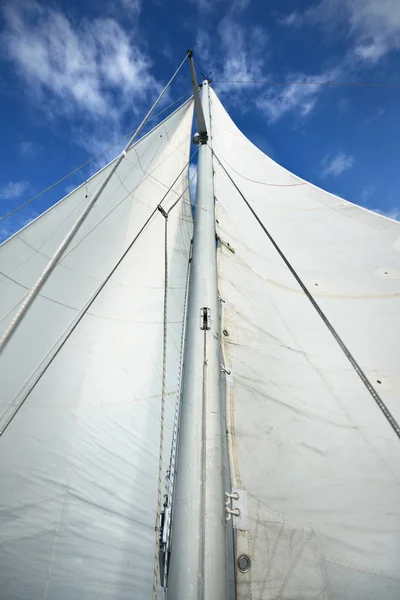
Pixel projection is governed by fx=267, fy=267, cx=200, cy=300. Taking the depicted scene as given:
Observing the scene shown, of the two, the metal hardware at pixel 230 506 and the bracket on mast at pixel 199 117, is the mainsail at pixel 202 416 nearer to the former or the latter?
the metal hardware at pixel 230 506

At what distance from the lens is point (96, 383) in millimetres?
1771

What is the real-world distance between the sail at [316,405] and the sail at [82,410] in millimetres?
574

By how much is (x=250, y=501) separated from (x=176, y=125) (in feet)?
17.1

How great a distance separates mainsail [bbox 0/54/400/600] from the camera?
1.06 m

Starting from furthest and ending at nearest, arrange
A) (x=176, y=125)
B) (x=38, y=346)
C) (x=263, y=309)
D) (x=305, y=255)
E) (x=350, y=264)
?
(x=176, y=125) → (x=305, y=255) → (x=350, y=264) → (x=263, y=309) → (x=38, y=346)

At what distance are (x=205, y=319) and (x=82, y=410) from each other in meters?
0.95

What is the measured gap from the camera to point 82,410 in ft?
5.42

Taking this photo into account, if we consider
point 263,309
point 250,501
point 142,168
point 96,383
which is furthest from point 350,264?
point 142,168

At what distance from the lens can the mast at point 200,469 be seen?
0.88m

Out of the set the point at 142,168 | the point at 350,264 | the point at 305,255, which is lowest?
the point at 350,264

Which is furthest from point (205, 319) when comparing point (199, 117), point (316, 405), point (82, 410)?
point (199, 117)

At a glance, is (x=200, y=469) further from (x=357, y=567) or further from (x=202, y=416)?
(x=357, y=567)

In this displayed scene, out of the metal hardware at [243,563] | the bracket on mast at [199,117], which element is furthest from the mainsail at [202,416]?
the bracket on mast at [199,117]

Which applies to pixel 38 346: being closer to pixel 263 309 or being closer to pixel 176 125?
pixel 263 309
